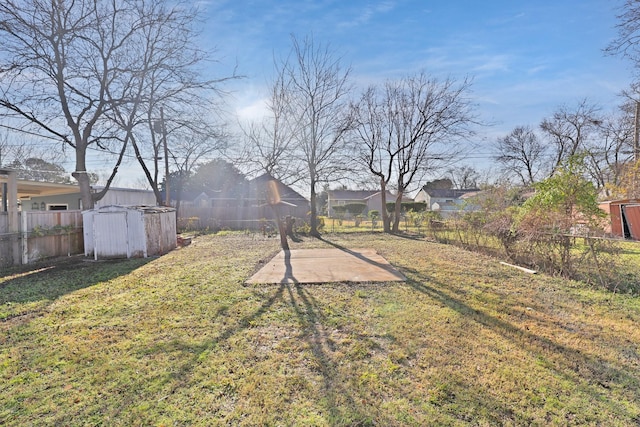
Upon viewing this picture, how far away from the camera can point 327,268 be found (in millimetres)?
7398

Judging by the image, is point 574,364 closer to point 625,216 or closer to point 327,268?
point 327,268

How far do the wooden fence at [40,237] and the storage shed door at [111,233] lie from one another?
1.25 meters

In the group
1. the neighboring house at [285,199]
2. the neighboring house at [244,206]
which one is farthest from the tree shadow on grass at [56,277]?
the neighboring house at [285,199]

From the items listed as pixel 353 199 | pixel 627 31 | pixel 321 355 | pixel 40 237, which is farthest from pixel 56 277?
pixel 353 199

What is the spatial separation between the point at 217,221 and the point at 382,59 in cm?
1326

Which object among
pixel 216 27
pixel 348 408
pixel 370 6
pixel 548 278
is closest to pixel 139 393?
pixel 348 408

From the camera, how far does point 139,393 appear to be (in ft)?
8.16

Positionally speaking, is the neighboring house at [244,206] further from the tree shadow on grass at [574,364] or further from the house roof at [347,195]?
the house roof at [347,195]

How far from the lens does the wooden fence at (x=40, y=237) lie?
26.6 feet

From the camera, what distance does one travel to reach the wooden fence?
319 inches

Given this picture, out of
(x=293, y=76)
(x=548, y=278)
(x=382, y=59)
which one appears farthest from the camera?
(x=293, y=76)

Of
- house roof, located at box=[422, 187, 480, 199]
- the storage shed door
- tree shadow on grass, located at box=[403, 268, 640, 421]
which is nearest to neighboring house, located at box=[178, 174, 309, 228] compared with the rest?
the storage shed door

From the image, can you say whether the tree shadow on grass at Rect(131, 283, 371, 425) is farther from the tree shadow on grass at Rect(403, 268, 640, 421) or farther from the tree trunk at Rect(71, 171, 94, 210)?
the tree trunk at Rect(71, 171, 94, 210)

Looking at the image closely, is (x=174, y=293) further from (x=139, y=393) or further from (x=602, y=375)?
(x=602, y=375)
